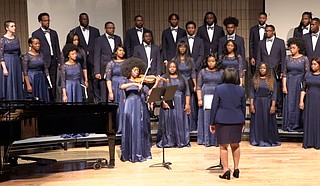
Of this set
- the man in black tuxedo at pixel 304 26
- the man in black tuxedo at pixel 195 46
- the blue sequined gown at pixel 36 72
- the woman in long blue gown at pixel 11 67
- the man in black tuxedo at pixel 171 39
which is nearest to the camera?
the woman in long blue gown at pixel 11 67

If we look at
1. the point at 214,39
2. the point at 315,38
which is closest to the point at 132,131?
the point at 214,39

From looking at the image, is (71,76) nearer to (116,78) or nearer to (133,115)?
(116,78)

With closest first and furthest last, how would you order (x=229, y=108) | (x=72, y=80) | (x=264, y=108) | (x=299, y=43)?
(x=229, y=108) < (x=72, y=80) < (x=264, y=108) < (x=299, y=43)

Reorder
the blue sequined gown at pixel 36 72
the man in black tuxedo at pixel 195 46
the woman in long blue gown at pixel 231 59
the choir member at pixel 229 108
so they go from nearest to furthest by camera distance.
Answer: the choir member at pixel 229 108 < the blue sequined gown at pixel 36 72 < the woman in long blue gown at pixel 231 59 < the man in black tuxedo at pixel 195 46

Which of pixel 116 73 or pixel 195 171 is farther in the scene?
pixel 116 73

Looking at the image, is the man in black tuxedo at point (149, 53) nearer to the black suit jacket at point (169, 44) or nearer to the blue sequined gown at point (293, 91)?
the black suit jacket at point (169, 44)

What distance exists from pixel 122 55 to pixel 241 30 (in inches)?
136

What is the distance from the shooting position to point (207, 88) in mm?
7375

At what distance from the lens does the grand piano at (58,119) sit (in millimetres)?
Result: 5297

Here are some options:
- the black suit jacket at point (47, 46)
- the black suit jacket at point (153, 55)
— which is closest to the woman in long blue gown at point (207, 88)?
the black suit jacket at point (153, 55)

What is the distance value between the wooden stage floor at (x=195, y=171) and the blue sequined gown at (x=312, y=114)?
16 cm

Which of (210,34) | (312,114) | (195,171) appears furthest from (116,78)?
(312,114)

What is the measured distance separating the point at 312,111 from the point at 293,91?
49 centimetres

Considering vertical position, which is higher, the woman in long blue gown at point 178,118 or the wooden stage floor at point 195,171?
the woman in long blue gown at point 178,118
